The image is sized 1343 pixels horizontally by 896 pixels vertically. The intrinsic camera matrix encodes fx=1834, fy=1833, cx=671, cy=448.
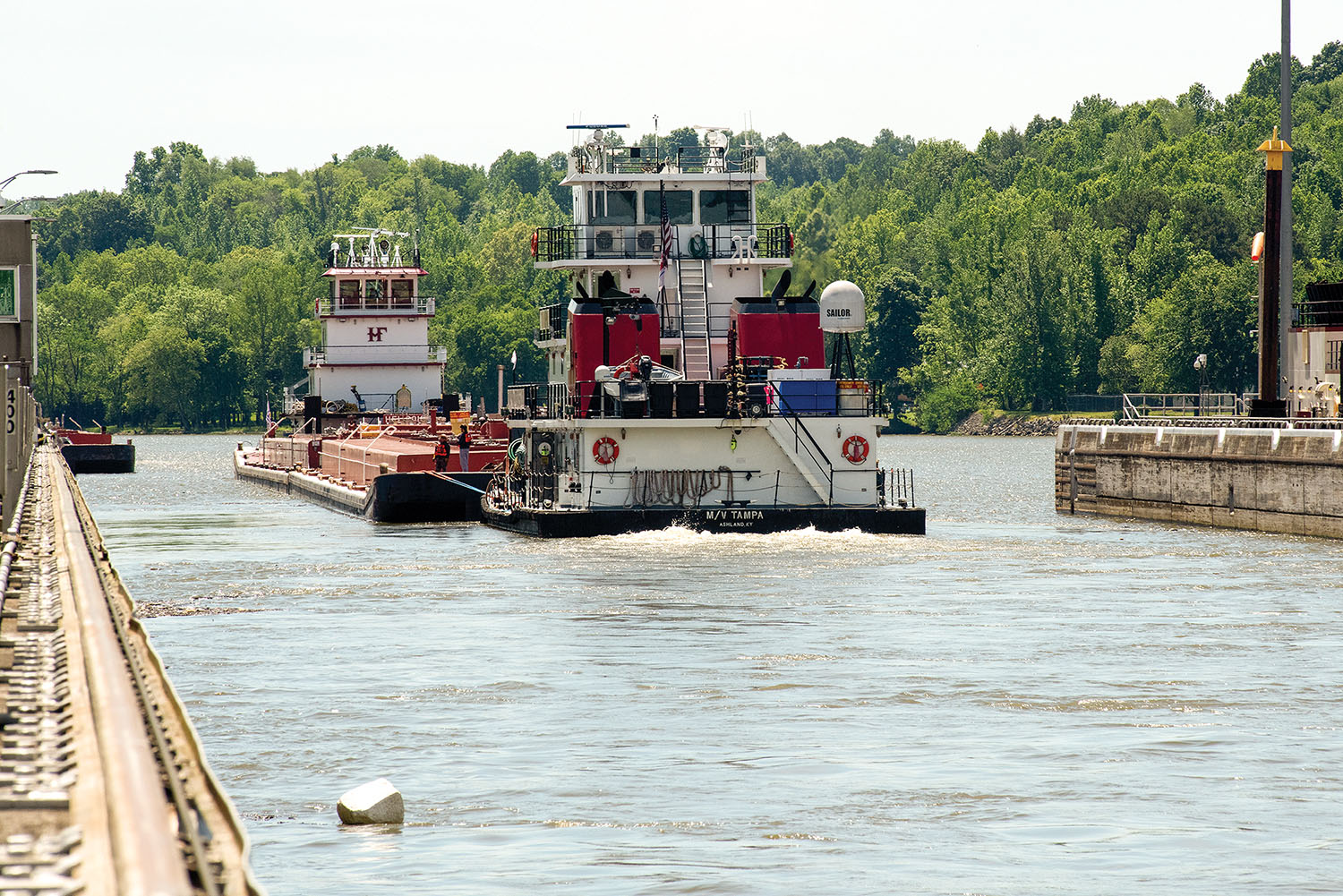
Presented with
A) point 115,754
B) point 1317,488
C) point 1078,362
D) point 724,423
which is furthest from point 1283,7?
point 1078,362

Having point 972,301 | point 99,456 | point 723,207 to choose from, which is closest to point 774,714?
point 723,207

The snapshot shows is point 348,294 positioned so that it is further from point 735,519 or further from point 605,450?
point 735,519

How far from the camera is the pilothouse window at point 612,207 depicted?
4769 cm

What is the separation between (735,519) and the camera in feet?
129

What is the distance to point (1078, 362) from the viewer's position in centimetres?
14775

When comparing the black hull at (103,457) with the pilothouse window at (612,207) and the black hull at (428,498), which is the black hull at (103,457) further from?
the pilothouse window at (612,207)

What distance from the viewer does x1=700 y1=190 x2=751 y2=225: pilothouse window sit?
4803 cm

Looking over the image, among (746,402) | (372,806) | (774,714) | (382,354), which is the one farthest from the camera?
(382,354)

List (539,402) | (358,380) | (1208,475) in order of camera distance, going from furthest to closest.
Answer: (358,380) → (1208,475) → (539,402)

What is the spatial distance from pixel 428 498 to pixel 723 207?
12393 mm

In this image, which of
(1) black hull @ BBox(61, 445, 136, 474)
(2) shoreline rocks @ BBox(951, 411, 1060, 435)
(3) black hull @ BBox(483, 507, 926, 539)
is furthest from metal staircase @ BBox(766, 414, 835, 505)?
(2) shoreline rocks @ BBox(951, 411, 1060, 435)

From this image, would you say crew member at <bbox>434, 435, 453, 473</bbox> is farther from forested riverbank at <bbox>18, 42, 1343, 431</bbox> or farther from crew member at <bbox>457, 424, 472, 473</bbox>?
forested riverbank at <bbox>18, 42, 1343, 431</bbox>

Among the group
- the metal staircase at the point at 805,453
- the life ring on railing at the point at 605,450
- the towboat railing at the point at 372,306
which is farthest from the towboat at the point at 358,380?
the metal staircase at the point at 805,453

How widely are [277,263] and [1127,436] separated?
494 ft
